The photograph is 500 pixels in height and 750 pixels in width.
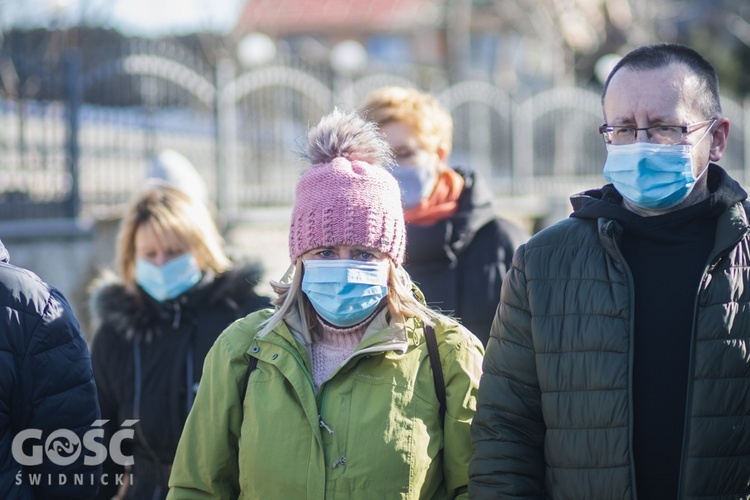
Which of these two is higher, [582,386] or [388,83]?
[388,83]

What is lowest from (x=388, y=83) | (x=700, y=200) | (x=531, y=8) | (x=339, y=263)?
(x=339, y=263)

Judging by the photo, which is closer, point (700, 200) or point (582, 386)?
point (582, 386)

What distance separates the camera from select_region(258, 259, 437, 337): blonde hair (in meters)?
3.00

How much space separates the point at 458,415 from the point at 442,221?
1548mm

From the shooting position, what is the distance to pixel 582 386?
2.65 meters

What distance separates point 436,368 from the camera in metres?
2.91

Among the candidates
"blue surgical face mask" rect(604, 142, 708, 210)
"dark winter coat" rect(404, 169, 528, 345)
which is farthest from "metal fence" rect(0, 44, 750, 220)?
"blue surgical face mask" rect(604, 142, 708, 210)

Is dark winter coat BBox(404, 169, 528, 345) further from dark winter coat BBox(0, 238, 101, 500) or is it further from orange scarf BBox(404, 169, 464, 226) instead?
dark winter coat BBox(0, 238, 101, 500)

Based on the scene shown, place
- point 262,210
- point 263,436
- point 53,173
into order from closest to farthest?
1. point 263,436
2. point 53,173
3. point 262,210

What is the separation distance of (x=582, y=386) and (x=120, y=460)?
7.08ft

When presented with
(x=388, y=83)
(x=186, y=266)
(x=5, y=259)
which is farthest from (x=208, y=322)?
(x=388, y=83)

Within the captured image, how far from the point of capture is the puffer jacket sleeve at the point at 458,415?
113 inches

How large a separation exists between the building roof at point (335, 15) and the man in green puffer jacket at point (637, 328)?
115 feet

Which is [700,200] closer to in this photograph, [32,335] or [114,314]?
[32,335]
